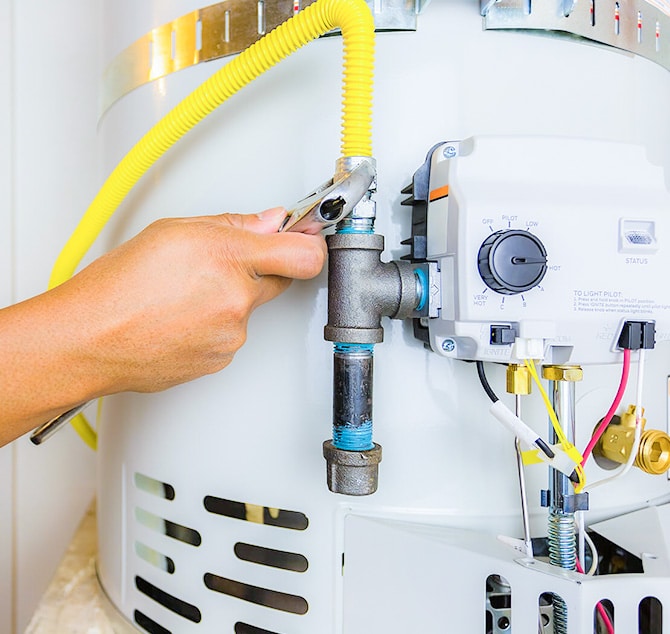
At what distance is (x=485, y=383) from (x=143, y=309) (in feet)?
0.98

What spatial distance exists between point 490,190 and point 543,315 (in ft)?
0.36

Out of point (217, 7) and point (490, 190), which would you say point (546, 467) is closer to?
point (490, 190)

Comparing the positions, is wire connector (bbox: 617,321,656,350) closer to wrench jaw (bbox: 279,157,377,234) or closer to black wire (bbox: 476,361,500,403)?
black wire (bbox: 476,361,500,403)

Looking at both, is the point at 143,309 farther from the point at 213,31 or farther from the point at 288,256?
the point at 213,31

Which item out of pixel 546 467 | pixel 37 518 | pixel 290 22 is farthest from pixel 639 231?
pixel 37 518

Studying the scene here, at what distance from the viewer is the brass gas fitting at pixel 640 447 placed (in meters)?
0.52

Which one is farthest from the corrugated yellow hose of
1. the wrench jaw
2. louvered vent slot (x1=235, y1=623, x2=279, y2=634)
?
louvered vent slot (x1=235, y1=623, x2=279, y2=634)

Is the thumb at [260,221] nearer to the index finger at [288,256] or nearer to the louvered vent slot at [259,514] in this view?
the index finger at [288,256]

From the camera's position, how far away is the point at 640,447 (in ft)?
1.70

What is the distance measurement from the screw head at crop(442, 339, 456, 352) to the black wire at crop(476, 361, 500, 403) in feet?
0.15

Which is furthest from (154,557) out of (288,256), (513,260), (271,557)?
(513,260)

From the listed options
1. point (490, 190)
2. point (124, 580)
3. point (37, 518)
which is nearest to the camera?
point (490, 190)

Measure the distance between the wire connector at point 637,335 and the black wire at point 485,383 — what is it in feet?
→ 0.36

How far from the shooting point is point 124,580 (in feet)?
2.26
